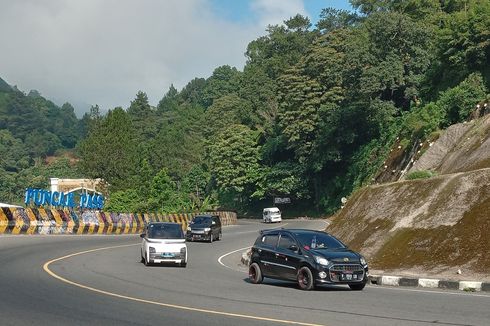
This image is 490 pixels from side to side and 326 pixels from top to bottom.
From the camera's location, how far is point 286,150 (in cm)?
9825

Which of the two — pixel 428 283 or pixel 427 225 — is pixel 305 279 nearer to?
pixel 428 283

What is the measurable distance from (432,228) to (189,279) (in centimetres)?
853

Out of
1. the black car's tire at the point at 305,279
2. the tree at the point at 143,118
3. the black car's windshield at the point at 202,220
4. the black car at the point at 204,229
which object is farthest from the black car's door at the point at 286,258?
the tree at the point at 143,118

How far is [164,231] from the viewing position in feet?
85.9

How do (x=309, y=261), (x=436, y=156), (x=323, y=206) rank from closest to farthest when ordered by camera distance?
(x=309, y=261)
(x=436, y=156)
(x=323, y=206)

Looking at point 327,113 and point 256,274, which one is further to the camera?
point 327,113

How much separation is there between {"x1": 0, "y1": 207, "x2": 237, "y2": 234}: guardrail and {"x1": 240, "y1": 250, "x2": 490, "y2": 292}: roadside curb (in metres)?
28.3

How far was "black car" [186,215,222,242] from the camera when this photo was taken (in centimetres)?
4359

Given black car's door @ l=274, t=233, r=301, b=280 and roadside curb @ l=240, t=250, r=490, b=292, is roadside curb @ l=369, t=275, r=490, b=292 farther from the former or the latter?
black car's door @ l=274, t=233, r=301, b=280

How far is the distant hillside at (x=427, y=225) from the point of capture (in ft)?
66.5

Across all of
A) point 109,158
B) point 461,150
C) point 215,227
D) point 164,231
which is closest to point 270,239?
point 164,231

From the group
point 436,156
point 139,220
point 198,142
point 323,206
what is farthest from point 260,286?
point 198,142

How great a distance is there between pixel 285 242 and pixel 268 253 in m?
0.75

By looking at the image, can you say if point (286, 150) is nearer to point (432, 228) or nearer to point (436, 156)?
point (436, 156)
